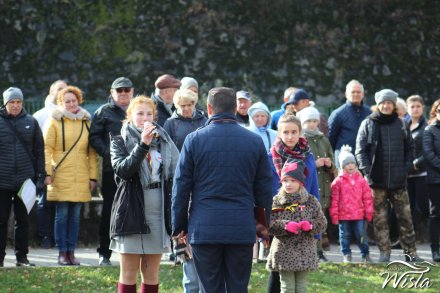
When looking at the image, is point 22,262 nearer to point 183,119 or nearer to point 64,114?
point 64,114

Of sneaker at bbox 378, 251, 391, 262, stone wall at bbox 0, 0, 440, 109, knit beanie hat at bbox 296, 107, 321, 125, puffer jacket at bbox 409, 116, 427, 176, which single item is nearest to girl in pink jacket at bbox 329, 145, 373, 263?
sneaker at bbox 378, 251, 391, 262

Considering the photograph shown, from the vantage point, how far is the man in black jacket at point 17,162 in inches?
464

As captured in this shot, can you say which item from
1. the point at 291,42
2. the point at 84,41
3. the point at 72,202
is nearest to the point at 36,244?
the point at 72,202

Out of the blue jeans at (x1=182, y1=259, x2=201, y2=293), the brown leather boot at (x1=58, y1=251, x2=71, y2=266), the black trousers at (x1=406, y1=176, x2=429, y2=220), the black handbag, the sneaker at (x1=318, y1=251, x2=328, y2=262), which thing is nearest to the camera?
the black handbag

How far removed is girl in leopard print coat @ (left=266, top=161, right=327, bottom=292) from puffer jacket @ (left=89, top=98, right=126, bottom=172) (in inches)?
108

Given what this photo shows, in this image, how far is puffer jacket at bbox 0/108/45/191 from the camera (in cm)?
1178

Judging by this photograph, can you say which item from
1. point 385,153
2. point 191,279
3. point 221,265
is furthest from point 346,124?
point 221,265

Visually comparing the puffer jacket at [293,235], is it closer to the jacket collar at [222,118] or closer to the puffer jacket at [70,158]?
the jacket collar at [222,118]

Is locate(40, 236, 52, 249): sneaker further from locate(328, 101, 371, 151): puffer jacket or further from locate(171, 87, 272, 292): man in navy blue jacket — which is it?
locate(171, 87, 272, 292): man in navy blue jacket

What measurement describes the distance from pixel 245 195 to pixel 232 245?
39 cm

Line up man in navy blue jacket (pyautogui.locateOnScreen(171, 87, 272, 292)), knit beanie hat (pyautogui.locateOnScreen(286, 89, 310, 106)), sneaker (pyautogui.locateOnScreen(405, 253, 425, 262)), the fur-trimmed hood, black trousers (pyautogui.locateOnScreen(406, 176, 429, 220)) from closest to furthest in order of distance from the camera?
man in navy blue jacket (pyautogui.locateOnScreen(171, 87, 272, 292)) < the fur-trimmed hood < sneaker (pyautogui.locateOnScreen(405, 253, 425, 262)) < knit beanie hat (pyautogui.locateOnScreen(286, 89, 310, 106)) < black trousers (pyautogui.locateOnScreen(406, 176, 429, 220))

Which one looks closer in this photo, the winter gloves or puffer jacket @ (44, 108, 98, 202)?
the winter gloves

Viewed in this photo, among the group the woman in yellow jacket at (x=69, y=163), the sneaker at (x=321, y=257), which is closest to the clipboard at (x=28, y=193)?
the woman in yellow jacket at (x=69, y=163)

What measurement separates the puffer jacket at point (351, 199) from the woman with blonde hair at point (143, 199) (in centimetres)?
352
